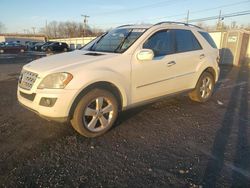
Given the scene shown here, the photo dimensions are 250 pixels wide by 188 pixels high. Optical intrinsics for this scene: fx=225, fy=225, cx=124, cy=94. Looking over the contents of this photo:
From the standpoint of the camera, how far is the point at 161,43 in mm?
4523

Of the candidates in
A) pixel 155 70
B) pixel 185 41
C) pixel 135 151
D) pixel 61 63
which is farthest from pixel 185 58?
pixel 61 63

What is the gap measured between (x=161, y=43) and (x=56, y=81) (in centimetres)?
228

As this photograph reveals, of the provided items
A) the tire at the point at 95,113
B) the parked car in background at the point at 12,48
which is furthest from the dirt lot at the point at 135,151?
the parked car in background at the point at 12,48

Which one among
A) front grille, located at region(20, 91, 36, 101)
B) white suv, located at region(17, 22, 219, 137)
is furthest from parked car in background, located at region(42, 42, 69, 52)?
front grille, located at region(20, 91, 36, 101)

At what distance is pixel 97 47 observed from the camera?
4715 millimetres

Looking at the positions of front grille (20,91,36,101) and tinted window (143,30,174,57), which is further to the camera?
tinted window (143,30,174,57)

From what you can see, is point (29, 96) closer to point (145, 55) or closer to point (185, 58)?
point (145, 55)

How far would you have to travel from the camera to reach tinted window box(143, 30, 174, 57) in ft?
14.2

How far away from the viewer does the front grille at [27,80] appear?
11.4 ft

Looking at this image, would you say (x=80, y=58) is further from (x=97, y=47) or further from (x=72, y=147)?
(x=72, y=147)

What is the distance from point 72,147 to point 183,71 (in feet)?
9.42

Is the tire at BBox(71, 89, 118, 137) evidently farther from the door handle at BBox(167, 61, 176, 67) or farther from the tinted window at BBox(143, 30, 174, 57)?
the door handle at BBox(167, 61, 176, 67)

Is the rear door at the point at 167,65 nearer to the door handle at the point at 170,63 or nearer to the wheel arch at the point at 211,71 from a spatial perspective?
the door handle at the point at 170,63

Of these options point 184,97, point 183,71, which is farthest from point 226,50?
point 183,71
